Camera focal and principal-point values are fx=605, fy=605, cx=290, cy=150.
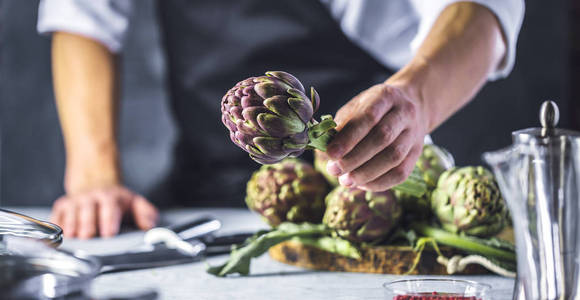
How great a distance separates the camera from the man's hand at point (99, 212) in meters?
0.88

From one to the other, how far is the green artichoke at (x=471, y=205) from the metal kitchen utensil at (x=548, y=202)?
18 centimetres

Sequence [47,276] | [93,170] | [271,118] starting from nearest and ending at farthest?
[47,276], [271,118], [93,170]

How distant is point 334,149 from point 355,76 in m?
0.82

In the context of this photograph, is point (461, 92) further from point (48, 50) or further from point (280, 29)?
point (48, 50)

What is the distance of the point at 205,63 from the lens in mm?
1280

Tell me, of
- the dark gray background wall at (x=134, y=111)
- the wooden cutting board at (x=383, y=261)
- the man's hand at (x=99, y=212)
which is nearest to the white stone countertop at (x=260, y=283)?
the wooden cutting board at (x=383, y=261)

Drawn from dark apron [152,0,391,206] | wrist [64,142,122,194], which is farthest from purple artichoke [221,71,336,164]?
dark apron [152,0,391,206]

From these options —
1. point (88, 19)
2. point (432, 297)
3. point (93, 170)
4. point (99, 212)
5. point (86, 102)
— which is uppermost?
point (88, 19)

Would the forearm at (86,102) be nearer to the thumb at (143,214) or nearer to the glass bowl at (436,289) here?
the thumb at (143,214)

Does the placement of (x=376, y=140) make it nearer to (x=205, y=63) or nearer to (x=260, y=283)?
(x=260, y=283)

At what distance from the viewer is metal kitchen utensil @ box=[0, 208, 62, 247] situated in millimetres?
467

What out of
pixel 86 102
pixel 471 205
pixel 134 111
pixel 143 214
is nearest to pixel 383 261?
pixel 471 205

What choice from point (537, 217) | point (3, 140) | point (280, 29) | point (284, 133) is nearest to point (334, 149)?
point (284, 133)

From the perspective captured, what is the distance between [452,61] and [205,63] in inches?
27.7
